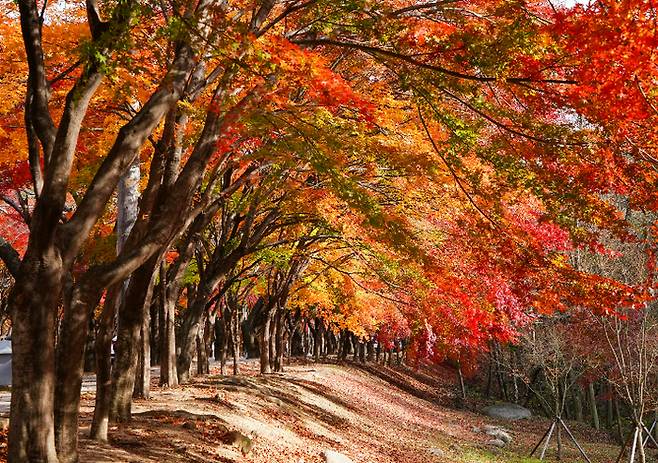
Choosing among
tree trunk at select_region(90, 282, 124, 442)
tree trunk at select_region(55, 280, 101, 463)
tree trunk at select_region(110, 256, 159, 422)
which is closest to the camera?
tree trunk at select_region(55, 280, 101, 463)

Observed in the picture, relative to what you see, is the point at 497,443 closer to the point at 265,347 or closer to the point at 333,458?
the point at 265,347

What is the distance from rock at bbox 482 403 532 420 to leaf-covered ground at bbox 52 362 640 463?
6.21 feet

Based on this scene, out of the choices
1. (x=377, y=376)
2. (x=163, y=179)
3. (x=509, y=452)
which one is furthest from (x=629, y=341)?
(x=377, y=376)

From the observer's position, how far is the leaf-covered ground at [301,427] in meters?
9.89

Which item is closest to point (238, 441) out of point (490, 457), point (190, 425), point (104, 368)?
point (190, 425)

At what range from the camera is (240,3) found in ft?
38.8

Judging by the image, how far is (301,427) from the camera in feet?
52.9

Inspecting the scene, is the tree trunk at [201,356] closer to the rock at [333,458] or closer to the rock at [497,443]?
the rock at [497,443]

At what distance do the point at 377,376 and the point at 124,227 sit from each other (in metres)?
38.2

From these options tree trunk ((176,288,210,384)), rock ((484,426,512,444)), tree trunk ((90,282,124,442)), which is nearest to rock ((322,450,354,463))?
tree trunk ((90,282,124,442))

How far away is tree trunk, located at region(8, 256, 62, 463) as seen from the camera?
235 inches

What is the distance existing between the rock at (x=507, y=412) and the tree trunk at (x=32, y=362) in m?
36.7

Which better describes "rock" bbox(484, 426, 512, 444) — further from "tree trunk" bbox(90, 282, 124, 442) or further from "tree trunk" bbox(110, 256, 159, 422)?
"tree trunk" bbox(90, 282, 124, 442)

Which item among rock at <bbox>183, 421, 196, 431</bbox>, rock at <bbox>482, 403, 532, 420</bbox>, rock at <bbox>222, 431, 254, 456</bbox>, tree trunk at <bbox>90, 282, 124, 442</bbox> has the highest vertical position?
tree trunk at <bbox>90, 282, 124, 442</bbox>
